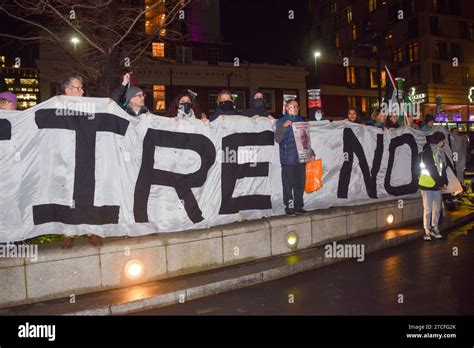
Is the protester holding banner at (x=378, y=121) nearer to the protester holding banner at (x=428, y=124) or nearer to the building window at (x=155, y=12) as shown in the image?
the protester holding banner at (x=428, y=124)

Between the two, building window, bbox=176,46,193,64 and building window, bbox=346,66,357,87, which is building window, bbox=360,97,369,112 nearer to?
building window, bbox=346,66,357,87

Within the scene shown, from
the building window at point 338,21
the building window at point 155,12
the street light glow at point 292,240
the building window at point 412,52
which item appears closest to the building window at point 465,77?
the building window at point 412,52

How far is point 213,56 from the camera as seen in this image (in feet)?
Result: 127

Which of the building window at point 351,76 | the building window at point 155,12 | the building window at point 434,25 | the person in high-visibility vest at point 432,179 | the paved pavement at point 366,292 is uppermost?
the building window at point 434,25

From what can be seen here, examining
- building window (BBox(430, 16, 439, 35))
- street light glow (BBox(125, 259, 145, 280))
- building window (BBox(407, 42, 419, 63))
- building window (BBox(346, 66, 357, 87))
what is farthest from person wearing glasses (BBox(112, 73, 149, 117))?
building window (BBox(430, 16, 439, 35))

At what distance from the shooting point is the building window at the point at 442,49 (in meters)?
49.5

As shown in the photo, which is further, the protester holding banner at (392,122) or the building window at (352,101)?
the building window at (352,101)

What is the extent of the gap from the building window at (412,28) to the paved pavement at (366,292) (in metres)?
49.6

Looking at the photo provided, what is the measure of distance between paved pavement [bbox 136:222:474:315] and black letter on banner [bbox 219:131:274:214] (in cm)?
146

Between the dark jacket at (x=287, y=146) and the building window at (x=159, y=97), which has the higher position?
the building window at (x=159, y=97)

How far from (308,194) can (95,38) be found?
568cm

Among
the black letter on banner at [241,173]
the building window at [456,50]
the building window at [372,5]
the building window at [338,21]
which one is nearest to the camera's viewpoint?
the black letter on banner at [241,173]

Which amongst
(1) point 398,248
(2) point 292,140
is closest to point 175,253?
(2) point 292,140

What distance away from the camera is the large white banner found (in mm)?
5211
